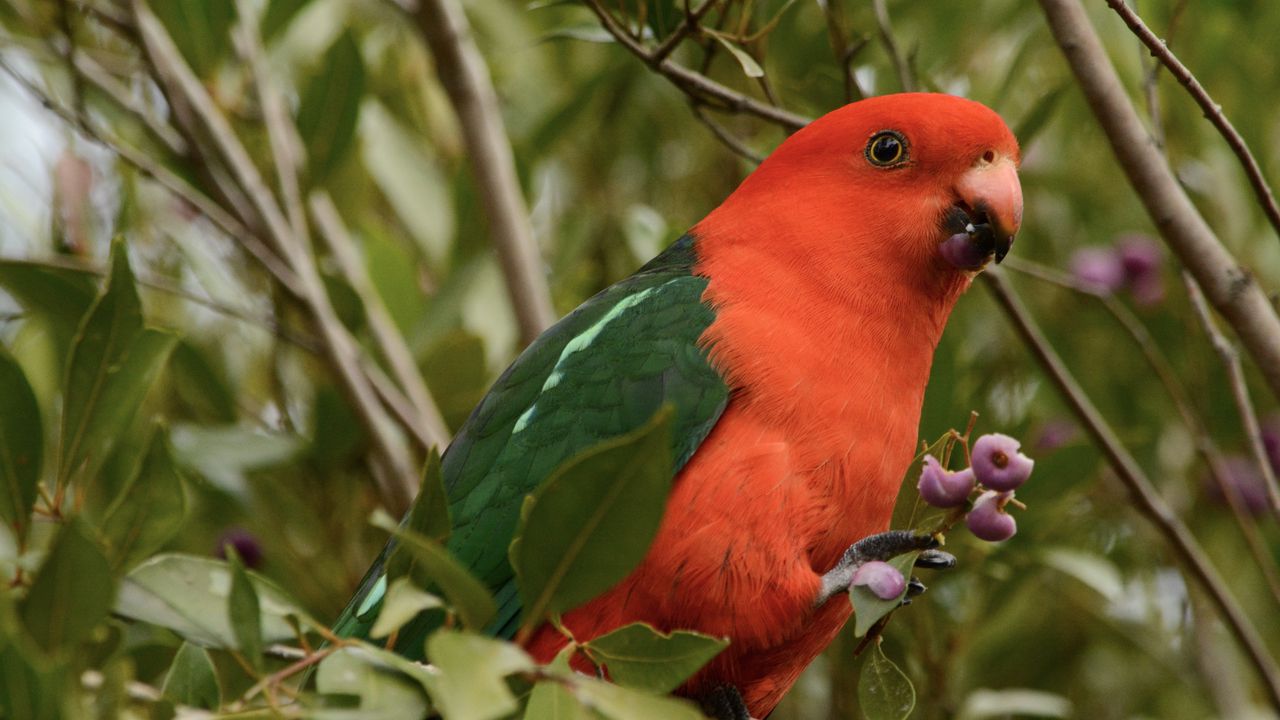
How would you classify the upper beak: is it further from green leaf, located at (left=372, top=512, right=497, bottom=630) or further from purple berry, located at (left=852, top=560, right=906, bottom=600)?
green leaf, located at (left=372, top=512, right=497, bottom=630)

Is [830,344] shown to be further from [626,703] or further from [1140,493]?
[626,703]

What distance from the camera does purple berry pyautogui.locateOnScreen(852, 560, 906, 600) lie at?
1613 mm

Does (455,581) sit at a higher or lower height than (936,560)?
higher

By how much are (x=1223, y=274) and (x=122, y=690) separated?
159 centimetres

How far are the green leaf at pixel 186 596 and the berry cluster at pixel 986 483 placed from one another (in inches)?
32.6

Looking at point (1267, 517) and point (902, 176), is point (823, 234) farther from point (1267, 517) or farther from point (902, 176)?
point (1267, 517)

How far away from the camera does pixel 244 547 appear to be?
111 inches

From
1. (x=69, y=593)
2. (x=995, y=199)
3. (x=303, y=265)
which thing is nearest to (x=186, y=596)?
(x=69, y=593)

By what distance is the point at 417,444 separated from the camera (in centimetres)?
291

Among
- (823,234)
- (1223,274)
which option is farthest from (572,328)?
(1223,274)

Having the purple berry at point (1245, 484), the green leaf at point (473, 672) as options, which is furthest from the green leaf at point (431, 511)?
the purple berry at point (1245, 484)

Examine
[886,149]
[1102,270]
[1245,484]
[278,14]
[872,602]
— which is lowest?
[1245,484]

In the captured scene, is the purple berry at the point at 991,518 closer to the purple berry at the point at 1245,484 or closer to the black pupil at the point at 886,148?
the black pupil at the point at 886,148

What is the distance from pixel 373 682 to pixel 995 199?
1.31 metres
